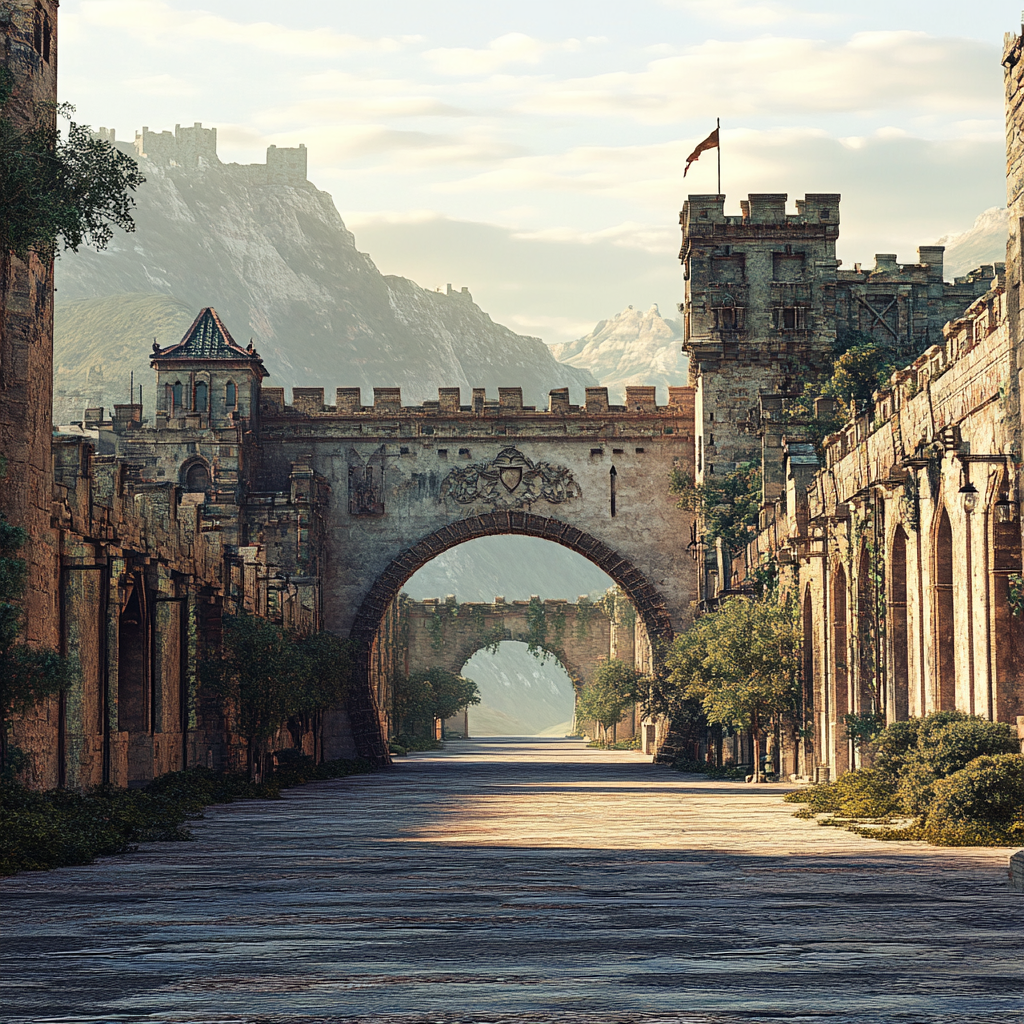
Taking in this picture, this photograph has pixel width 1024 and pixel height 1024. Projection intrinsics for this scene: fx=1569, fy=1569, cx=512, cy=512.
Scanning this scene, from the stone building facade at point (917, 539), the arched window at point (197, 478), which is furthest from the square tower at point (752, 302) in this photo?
the arched window at point (197, 478)

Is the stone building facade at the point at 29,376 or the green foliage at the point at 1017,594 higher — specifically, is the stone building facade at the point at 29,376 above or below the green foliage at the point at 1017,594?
above

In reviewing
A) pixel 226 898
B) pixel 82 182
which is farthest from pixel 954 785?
pixel 82 182

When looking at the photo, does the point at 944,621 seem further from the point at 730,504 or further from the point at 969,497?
the point at 730,504

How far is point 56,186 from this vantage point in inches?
643

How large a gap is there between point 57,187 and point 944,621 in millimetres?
13080

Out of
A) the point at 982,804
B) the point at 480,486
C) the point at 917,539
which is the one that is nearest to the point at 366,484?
the point at 480,486

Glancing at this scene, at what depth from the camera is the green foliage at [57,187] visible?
51.8 ft

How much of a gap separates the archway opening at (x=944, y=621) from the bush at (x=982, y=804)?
5.31 meters

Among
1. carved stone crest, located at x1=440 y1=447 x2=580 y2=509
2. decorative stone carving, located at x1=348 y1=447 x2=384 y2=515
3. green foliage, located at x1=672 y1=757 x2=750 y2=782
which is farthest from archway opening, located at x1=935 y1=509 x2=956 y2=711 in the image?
decorative stone carving, located at x1=348 y1=447 x2=384 y2=515

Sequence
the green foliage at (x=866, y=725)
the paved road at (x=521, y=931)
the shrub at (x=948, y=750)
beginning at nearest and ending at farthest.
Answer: the paved road at (x=521, y=931)
the shrub at (x=948, y=750)
the green foliage at (x=866, y=725)

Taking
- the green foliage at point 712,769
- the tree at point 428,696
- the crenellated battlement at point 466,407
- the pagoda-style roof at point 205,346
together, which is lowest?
the green foliage at point 712,769

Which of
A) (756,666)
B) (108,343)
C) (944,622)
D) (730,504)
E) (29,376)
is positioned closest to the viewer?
(29,376)

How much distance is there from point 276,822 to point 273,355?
6638 inches

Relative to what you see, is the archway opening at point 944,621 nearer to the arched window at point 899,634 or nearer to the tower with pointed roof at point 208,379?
the arched window at point 899,634
